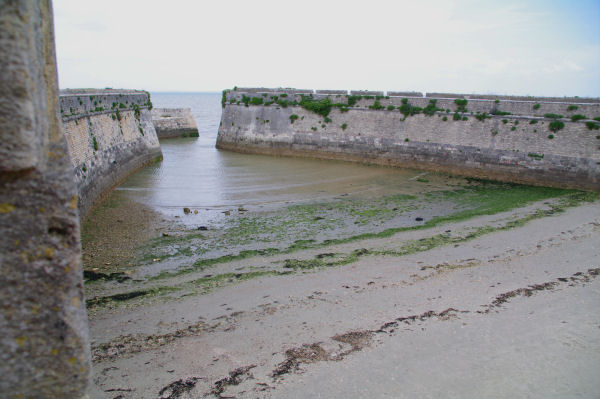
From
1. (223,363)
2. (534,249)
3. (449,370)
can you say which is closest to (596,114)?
(534,249)

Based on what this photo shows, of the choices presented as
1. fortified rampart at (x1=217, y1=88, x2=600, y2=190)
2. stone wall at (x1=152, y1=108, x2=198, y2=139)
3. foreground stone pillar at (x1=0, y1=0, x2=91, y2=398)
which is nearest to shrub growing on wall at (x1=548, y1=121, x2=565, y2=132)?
fortified rampart at (x1=217, y1=88, x2=600, y2=190)

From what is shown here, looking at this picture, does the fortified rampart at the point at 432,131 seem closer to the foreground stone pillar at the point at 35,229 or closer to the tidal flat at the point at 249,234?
the tidal flat at the point at 249,234

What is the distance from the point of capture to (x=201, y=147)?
81.7 ft

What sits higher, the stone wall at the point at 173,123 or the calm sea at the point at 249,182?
the stone wall at the point at 173,123

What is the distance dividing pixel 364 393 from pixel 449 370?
955 mm

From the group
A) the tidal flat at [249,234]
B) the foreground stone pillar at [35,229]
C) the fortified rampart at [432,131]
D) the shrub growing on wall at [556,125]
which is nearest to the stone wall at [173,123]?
the fortified rampart at [432,131]

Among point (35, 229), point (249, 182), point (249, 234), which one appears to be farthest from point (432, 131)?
point (35, 229)

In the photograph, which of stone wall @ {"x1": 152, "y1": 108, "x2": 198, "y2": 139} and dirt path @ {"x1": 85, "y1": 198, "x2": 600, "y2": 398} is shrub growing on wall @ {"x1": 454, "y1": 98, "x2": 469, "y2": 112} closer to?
dirt path @ {"x1": 85, "y1": 198, "x2": 600, "y2": 398}

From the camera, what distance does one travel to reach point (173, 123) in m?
29.3

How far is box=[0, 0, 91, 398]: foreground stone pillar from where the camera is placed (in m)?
1.85

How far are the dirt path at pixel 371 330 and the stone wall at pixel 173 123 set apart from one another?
77.7 ft

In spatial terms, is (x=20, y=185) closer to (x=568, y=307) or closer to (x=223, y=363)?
(x=223, y=363)

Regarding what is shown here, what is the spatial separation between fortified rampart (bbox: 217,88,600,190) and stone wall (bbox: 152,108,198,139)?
683 cm

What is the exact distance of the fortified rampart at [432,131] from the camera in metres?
14.1
